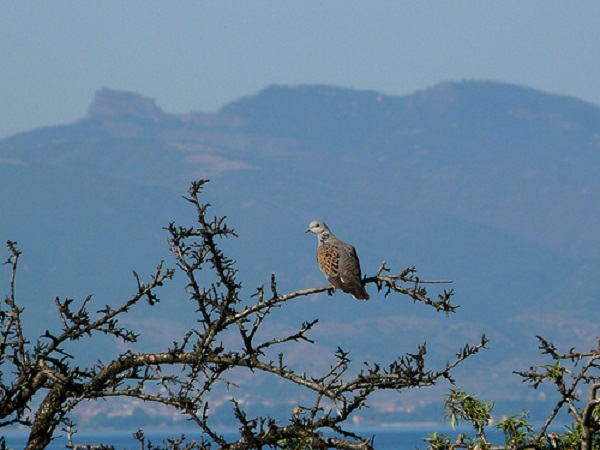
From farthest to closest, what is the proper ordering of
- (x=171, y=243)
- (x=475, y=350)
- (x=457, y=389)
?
(x=457, y=389) → (x=171, y=243) → (x=475, y=350)

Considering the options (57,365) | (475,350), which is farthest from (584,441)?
(57,365)

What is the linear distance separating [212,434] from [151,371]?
0.89m

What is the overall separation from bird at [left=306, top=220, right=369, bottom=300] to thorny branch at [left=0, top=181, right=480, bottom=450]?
6699 millimetres

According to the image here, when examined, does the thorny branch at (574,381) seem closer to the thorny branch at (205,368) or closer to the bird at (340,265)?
the thorny branch at (205,368)

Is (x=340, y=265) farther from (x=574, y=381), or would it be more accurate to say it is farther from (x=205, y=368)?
(x=574, y=381)

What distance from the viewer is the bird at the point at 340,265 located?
16188mm

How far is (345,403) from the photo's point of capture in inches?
301

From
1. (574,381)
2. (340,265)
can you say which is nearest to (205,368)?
(574,381)

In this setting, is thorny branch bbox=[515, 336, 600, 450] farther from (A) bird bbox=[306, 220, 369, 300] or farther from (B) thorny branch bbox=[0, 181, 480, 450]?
(A) bird bbox=[306, 220, 369, 300]

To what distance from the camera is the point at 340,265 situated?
16953 mm

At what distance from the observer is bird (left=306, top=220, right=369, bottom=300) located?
637 inches

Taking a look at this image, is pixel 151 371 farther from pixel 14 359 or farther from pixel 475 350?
pixel 475 350

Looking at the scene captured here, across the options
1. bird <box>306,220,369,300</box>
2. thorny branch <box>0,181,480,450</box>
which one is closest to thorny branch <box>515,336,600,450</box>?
thorny branch <box>0,181,480,450</box>

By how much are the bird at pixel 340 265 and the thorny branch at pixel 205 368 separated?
22.0ft
